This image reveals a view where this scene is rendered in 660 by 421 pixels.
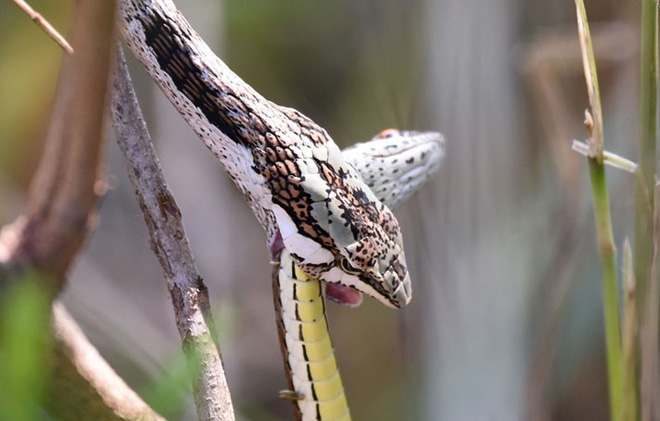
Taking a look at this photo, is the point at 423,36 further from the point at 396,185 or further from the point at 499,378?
the point at 396,185

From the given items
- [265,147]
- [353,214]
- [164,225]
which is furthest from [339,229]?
[164,225]

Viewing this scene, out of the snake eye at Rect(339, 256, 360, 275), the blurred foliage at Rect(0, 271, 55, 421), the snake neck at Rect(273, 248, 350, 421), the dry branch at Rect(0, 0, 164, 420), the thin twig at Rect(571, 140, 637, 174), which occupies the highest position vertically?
the dry branch at Rect(0, 0, 164, 420)

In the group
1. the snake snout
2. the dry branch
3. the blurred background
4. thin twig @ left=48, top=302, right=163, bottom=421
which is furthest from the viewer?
the blurred background

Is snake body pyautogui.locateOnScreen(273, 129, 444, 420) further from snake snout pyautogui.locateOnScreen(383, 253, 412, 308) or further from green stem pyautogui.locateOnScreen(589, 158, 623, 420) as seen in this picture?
green stem pyautogui.locateOnScreen(589, 158, 623, 420)

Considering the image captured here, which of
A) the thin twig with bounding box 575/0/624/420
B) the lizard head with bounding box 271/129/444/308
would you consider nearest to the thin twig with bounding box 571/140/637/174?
the thin twig with bounding box 575/0/624/420

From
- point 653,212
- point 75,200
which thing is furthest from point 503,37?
point 75,200

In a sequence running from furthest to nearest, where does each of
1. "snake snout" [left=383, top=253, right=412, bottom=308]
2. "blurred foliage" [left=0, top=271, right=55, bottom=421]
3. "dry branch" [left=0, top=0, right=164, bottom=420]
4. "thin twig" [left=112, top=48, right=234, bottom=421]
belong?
1. "snake snout" [left=383, top=253, right=412, bottom=308]
2. "thin twig" [left=112, top=48, right=234, bottom=421]
3. "dry branch" [left=0, top=0, right=164, bottom=420]
4. "blurred foliage" [left=0, top=271, right=55, bottom=421]

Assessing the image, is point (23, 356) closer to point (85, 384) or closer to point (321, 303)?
point (85, 384)

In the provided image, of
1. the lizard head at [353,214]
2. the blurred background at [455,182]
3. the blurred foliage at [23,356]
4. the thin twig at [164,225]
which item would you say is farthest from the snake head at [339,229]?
the blurred background at [455,182]
